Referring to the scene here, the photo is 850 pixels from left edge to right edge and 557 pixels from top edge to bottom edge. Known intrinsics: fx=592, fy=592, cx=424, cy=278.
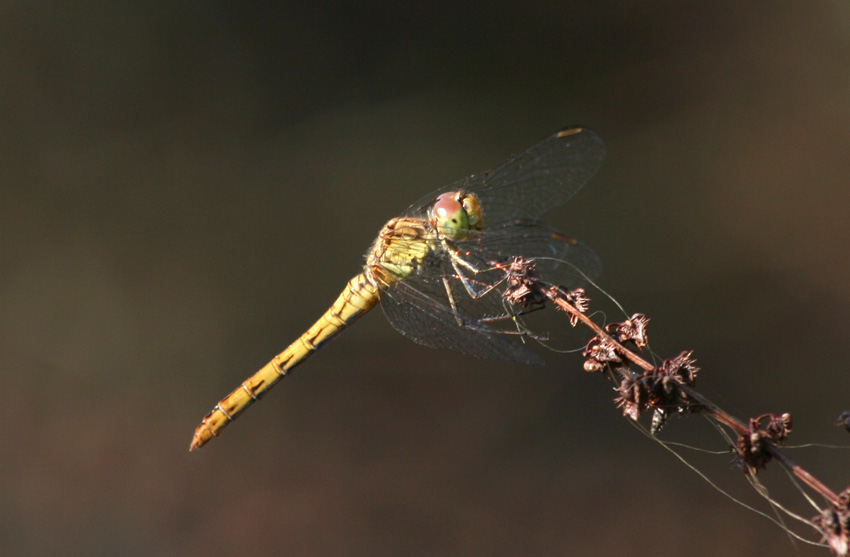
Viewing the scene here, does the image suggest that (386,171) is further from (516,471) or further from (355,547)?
(355,547)

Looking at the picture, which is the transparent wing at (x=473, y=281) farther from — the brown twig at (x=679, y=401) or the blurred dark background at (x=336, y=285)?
the blurred dark background at (x=336, y=285)

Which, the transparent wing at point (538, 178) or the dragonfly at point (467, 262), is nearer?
the dragonfly at point (467, 262)

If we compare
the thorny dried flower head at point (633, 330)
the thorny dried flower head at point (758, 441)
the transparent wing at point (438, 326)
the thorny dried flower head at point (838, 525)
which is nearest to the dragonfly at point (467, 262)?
the transparent wing at point (438, 326)

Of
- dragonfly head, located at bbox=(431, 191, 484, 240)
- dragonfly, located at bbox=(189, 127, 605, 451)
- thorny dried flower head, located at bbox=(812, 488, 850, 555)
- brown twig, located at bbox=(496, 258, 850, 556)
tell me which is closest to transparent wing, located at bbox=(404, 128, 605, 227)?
dragonfly, located at bbox=(189, 127, 605, 451)

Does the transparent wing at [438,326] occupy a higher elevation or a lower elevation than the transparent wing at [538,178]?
lower

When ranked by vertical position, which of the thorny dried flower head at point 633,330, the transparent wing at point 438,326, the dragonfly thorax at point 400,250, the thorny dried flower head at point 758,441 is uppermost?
the dragonfly thorax at point 400,250

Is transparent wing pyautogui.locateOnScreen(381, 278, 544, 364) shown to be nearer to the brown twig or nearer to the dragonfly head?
the dragonfly head
